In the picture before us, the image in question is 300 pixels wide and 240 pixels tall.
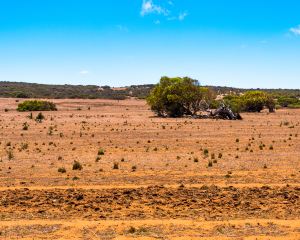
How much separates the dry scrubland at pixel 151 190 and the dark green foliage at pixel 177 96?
29253mm

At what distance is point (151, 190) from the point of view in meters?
17.9

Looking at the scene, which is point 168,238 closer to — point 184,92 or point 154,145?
point 154,145

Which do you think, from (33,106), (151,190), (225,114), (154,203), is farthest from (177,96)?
(154,203)

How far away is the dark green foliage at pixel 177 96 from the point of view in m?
64.2

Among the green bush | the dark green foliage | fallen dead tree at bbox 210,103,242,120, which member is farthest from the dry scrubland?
the green bush

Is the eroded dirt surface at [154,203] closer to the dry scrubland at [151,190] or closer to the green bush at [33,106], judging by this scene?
the dry scrubland at [151,190]

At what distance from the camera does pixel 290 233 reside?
1286cm

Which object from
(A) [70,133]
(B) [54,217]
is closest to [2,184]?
(B) [54,217]

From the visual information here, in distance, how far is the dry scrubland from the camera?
13.3 metres

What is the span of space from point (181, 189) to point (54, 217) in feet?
17.9

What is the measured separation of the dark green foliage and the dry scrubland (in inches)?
1152

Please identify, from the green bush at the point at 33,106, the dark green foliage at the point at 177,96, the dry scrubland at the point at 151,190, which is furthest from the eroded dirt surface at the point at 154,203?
the green bush at the point at 33,106

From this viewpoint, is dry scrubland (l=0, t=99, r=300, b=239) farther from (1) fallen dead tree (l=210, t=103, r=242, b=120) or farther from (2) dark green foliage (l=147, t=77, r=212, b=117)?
(2) dark green foliage (l=147, t=77, r=212, b=117)

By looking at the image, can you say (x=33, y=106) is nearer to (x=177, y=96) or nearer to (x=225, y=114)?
(x=177, y=96)
